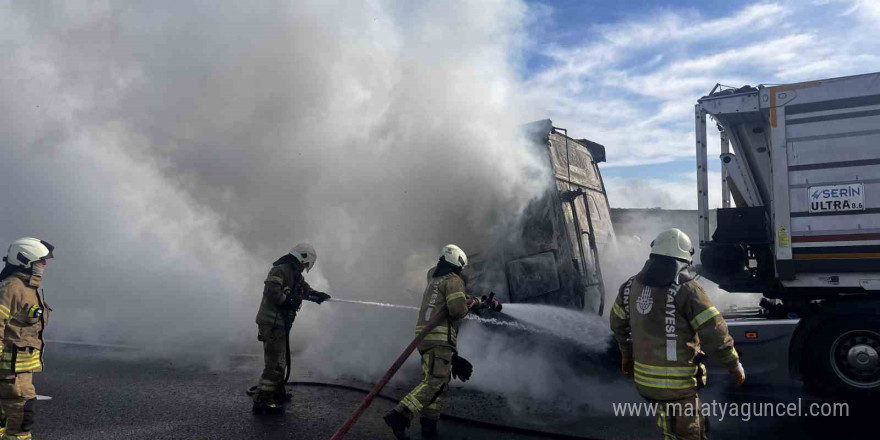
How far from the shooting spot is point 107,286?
406 inches

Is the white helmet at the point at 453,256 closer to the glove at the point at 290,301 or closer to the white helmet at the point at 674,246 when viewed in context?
the glove at the point at 290,301

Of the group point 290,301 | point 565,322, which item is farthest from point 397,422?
point 565,322

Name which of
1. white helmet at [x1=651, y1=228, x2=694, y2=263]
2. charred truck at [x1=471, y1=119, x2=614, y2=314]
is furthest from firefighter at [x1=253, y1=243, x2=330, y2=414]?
white helmet at [x1=651, y1=228, x2=694, y2=263]

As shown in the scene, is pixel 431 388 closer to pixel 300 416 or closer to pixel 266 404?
pixel 300 416

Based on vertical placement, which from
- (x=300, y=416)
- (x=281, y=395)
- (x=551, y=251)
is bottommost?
(x=300, y=416)

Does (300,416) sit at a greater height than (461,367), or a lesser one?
lesser

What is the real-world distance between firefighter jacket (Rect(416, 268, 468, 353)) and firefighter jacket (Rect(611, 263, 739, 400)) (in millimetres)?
1555

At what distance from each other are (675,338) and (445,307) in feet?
6.20

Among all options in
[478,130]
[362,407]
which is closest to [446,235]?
[478,130]

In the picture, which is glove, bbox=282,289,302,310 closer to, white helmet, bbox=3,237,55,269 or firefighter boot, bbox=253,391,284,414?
firefighter boot, bbox=253,391,284,414

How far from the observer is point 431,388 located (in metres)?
4.36

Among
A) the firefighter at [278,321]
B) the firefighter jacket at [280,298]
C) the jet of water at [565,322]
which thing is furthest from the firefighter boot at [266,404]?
the jet of water at [565,322]

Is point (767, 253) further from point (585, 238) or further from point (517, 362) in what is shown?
point (517, 362)

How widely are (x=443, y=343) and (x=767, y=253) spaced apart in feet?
10.1
